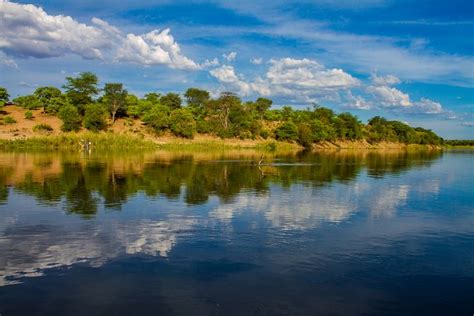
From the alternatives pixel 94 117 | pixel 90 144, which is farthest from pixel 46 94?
pixel 90 144

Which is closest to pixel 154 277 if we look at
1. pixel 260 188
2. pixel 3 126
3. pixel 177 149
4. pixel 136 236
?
pixel 136 236

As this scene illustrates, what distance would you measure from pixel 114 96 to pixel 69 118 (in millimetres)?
19165

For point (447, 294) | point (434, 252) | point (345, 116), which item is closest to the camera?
point (447, 294)

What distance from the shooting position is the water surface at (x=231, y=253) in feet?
41.1

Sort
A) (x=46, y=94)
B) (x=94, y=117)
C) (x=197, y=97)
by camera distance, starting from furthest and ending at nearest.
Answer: (x=197, y=97) < (x=46, y=94) < (x=94, y=117)

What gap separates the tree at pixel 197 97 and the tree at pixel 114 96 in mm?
31840

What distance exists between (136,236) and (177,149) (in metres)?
92.2

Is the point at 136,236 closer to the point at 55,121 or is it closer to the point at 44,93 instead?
the point at 55,121

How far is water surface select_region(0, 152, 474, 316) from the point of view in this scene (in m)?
12.5

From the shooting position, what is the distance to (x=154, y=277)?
1415cm

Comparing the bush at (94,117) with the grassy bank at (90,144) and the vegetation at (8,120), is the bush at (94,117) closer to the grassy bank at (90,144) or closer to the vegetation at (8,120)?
the grassy bank at (90,144)

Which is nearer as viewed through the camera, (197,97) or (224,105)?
(224,105)

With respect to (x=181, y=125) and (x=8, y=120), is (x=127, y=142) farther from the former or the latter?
(x=8, y=120)

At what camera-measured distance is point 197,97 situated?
158m
